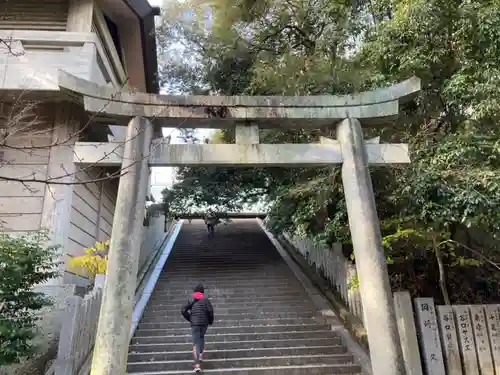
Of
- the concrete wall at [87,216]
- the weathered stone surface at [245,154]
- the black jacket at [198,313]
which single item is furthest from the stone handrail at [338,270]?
the concrete wall at [87,216]

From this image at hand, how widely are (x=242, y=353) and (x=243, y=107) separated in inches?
167

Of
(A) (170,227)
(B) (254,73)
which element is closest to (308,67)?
(B) (254,73)

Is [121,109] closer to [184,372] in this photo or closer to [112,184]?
[184,372]

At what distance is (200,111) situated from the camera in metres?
6.14

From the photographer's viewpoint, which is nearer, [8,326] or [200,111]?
[8,326]

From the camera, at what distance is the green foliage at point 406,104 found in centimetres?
595

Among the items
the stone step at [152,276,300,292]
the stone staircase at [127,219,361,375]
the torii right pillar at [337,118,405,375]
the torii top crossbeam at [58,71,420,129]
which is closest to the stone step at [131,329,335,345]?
the stone staircase at [127,219,361,375]

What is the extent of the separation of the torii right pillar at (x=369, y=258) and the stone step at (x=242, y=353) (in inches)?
84.6

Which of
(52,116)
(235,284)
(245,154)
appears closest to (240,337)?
(235,284)

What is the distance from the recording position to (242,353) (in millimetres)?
7066

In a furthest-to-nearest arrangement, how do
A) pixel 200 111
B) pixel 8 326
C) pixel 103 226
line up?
1. pixel 103 226
2. pixel 200 111
3. pixel 8 326

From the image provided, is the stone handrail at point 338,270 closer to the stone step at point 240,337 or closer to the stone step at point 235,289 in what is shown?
the stone step at point 240,337

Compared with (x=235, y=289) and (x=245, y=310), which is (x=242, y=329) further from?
(x=235, y=289)

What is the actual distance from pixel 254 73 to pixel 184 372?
771cm
